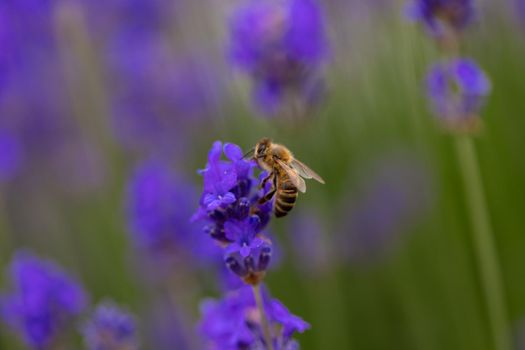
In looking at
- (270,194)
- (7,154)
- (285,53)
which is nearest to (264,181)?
(270,194)

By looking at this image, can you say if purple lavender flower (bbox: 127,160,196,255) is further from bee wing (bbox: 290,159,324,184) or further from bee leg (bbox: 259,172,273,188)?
bee leg (bbox: 259,172,273,188)

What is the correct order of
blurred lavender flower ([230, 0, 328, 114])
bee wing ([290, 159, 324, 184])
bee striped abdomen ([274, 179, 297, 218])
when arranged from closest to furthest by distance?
bee striped abdomen ([274, 179, 297, 218]) → bee wing ([290, 159, 324, 184]) → blurred lavender flower ([230, 0, 328, 114])

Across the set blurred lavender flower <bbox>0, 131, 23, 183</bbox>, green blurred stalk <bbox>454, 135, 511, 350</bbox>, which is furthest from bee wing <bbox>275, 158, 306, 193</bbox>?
blurred lavender flower <bbox>0, 131, 23, 183</bbox>

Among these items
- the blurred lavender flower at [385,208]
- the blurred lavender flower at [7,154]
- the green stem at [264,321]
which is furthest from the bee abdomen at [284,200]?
the blurred lavender flower at [7,154]

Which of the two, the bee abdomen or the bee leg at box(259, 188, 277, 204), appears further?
the bee abdomen

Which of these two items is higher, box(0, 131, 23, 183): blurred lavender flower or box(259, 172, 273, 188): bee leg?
box(0, 131, 23, 183): blurred lavender flower

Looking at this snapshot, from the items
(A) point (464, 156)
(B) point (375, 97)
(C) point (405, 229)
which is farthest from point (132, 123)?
(A) point (464, 156)

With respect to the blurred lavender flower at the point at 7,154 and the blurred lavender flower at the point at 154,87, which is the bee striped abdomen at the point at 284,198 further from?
the blurred lavender flower at the point at 154,87

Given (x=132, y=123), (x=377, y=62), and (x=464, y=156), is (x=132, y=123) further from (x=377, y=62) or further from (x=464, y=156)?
(x=464, y=156)
